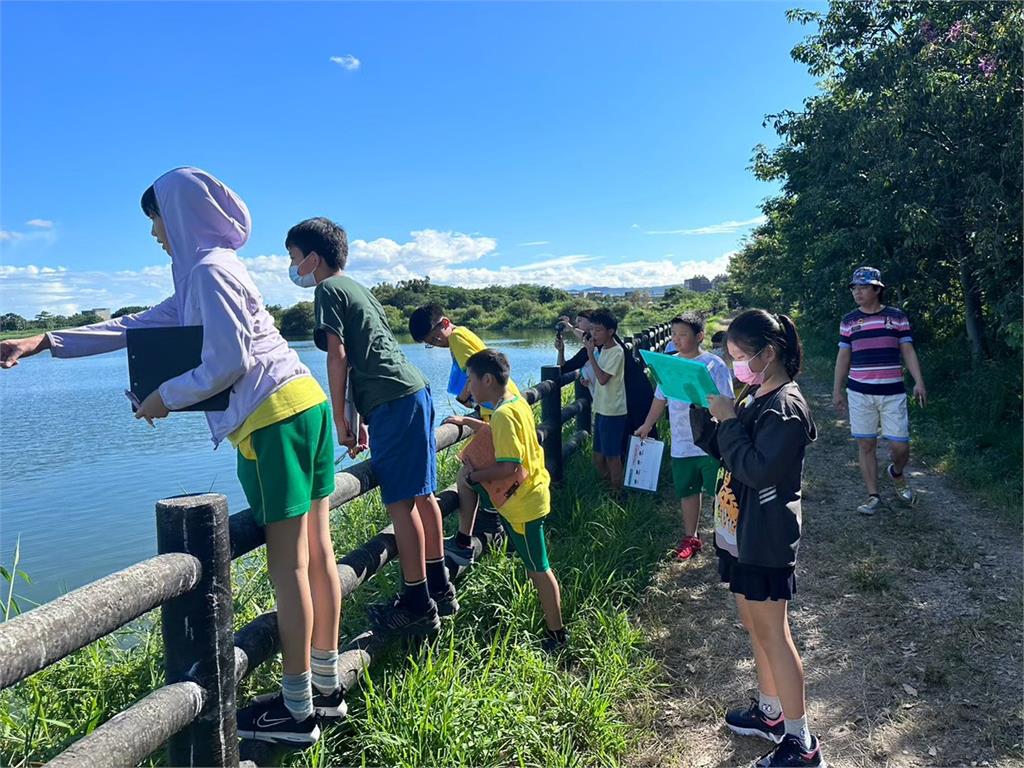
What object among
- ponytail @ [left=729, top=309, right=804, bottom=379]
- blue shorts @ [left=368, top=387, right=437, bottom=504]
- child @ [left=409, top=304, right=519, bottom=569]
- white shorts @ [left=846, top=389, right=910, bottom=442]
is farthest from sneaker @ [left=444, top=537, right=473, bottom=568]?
white shorts @ [left=846, top=389, right=910, bottom=442]

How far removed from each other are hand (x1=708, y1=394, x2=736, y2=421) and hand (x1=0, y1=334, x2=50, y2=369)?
214 centimetres

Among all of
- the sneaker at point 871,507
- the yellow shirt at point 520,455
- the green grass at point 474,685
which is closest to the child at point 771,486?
the green grass at point 474,685

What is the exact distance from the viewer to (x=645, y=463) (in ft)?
15.3

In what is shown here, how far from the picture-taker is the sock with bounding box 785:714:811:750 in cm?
A: 249

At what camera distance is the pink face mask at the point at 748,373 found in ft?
8.18

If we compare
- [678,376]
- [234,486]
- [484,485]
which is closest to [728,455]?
[678,376]

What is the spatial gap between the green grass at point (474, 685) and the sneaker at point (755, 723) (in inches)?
14.4

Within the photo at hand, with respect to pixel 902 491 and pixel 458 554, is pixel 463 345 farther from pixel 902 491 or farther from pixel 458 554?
pixel 902 491

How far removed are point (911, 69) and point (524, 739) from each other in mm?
6779

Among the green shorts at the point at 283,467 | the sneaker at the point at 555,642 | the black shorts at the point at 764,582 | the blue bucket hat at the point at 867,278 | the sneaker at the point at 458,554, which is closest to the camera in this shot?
the green shorts at the point at 283,467

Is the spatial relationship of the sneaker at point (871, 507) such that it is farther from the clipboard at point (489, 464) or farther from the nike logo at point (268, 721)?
the nike logo at point (268, 721)

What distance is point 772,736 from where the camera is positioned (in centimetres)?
273

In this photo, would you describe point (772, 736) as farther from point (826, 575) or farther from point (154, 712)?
point (154, 712)

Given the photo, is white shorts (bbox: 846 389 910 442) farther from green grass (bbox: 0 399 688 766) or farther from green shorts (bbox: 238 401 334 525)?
green shorts (bbox: 238 401 334 525)
